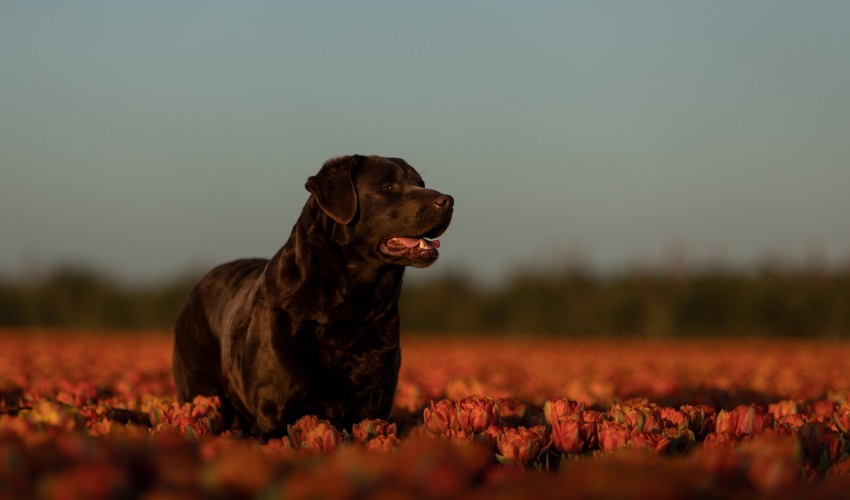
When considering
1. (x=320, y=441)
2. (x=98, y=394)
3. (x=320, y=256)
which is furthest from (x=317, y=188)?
(x=98, y=394)

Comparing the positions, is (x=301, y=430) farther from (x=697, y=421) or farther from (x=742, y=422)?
(x=742, y=422)

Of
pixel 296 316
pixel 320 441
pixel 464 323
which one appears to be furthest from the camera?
pixel 464 323

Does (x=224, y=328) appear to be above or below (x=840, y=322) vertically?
above

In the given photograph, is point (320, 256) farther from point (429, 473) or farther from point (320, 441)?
point (429, 473)

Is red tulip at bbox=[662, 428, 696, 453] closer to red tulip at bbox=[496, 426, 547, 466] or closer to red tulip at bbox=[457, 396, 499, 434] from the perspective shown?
red tulip at bbox=[496, 426, 547, 466]

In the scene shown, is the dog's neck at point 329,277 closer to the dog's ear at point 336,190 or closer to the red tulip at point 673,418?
the dog's ear at point 336,190

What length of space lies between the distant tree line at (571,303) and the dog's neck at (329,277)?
114 ft

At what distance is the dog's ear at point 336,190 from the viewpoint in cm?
464

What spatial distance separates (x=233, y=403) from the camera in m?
5.30

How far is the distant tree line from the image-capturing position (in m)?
37.6

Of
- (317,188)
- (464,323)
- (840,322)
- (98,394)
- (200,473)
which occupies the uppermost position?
(317,188)

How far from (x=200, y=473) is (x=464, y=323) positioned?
38933 mm

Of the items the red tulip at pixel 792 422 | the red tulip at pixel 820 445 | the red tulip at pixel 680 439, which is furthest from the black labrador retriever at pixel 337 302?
the red tulip at pixel 820 445

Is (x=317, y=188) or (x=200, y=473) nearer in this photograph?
(x=200, y=473)
